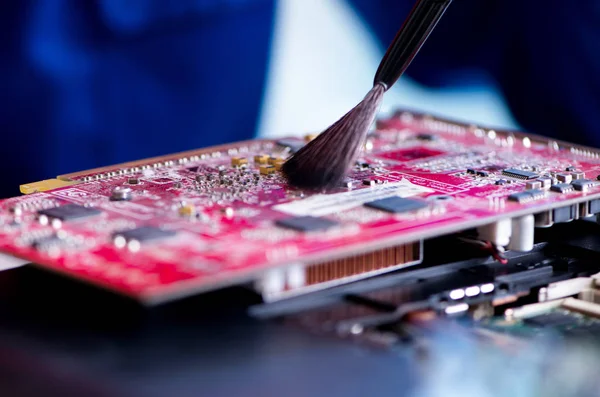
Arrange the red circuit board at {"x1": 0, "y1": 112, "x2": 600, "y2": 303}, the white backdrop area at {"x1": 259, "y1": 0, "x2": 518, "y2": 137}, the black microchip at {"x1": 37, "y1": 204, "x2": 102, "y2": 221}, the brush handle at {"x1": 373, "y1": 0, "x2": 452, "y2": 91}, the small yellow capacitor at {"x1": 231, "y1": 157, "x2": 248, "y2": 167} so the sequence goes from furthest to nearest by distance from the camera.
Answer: the white backdrop area at {"x1": 259, "y1": 0, "x2": 518, "y2": 137} < the small yellow capacitor at {"x1": 231, "y1": 157, "x2": 248, "y2": 167} < the brush handle at {"x1": 373, "y1": 0, "x2": 452, "y2": 91} < the black microchip at {"x1": 37, "y1": 204, "x2": 102, "y2": 221} < the red circuit board at {"x1": 0, "y1": 112, "x2": 600, "y2": 303}

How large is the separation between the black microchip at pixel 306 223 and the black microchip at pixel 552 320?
795 mm

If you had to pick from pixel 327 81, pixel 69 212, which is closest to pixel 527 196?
pixel 69 212

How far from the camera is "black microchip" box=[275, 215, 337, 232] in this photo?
3.53 meters

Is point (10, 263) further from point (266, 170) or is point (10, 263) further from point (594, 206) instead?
point (594, 206)

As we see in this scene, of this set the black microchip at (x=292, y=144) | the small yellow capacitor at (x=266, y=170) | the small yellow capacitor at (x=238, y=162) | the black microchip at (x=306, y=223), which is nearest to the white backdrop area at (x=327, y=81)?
the black microchip at (x=292, y=144)

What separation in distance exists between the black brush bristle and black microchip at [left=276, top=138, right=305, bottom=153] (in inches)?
18.0

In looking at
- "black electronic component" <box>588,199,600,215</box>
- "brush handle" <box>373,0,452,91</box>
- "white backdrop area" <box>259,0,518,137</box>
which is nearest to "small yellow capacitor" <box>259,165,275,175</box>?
"brush handle" <box>373,0,452,91</box>

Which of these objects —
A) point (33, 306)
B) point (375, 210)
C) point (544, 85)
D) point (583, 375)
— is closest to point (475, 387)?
point (583, 375)

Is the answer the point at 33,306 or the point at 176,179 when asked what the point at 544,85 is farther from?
Answer: the point at 33,306

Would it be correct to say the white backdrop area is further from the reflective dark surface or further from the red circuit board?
the reflective dark surface

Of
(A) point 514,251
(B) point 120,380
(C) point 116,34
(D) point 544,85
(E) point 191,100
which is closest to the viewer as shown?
(B) point 120,380

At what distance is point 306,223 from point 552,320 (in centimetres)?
95

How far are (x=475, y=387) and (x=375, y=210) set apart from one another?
98cm

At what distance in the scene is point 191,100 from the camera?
19.6ft
